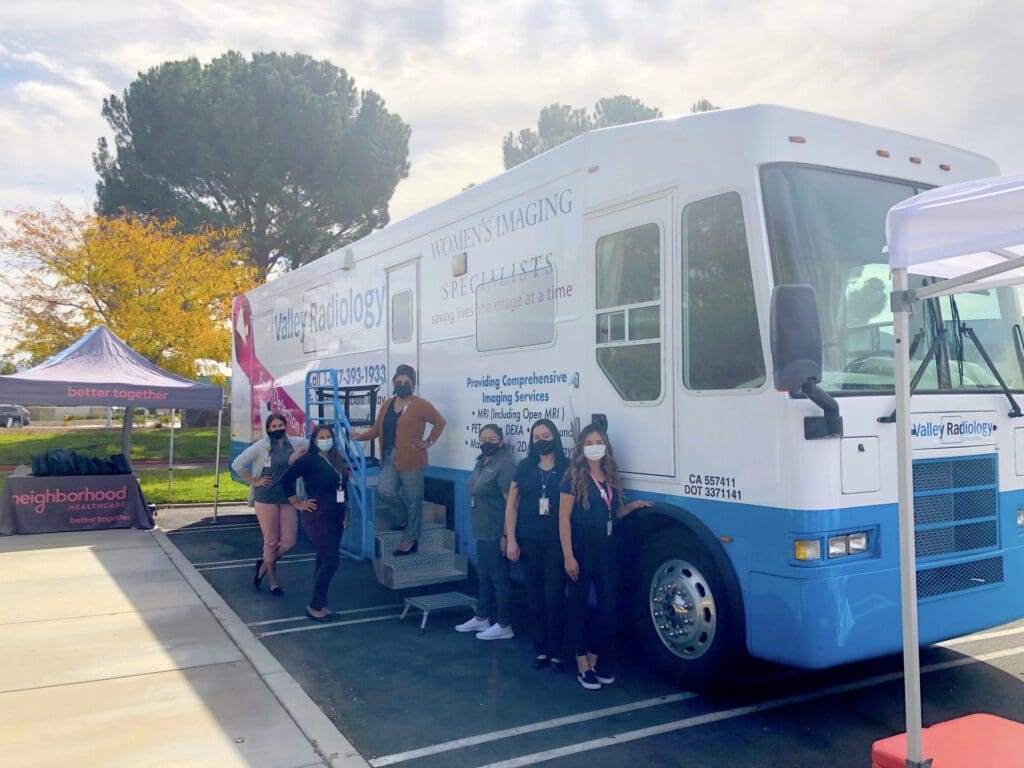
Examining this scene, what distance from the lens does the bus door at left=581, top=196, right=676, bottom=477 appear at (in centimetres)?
494

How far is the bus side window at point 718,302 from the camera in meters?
4.44

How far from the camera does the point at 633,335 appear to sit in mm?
5176

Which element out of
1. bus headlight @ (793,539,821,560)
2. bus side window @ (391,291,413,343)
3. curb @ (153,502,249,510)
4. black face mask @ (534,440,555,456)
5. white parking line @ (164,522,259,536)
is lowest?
white parking line @ (164,522,259,536)

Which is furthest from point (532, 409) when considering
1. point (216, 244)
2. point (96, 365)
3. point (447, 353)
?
point (216, 244)

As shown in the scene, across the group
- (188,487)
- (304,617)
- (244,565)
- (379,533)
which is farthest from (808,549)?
(188,487)

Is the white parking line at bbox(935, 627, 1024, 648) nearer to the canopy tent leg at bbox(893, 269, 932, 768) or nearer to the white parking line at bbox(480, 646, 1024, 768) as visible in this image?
Result: the white parking line at bbox(480, 646, 1024, 768)

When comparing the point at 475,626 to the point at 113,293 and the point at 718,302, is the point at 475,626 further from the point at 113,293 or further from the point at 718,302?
the point at 113,293

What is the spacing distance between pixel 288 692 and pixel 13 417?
4197 centimetres

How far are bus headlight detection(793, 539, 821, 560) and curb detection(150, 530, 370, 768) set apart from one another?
7.70 ft

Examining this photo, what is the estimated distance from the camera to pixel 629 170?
525cm

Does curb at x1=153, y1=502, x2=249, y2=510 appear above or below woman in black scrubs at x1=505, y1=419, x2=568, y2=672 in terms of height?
below

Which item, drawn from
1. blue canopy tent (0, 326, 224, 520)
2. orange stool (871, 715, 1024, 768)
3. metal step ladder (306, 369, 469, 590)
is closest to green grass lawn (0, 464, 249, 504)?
blue canopy tent (0, 326, 224, 520)

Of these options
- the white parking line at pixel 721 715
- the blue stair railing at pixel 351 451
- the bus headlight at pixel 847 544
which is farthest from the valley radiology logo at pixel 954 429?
the blue stair railing at pixel 351 451

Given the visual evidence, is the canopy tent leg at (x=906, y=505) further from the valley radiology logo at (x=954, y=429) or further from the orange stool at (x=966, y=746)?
the valley radiology logo at (x=954, y=429)
